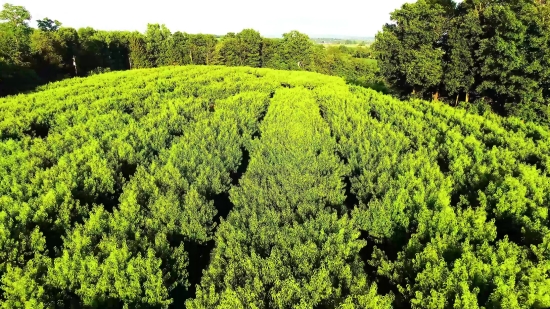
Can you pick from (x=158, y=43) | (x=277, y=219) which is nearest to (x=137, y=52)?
(x=158, y=43)

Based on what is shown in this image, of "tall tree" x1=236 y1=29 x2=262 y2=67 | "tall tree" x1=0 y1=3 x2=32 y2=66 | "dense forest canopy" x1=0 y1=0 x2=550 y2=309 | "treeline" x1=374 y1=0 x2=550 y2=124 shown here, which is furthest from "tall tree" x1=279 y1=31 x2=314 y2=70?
"dense forest canopy" x1=0 y1=0 x2=550 y2=309

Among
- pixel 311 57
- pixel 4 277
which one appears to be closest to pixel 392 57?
pixel 4 277

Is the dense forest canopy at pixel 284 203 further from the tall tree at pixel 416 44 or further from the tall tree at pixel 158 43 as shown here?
the tall tree at pixel 158 43

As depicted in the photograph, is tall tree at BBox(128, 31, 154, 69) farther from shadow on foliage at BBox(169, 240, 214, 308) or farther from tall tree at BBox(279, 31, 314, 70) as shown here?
shadow on foliage at BBox(169, 240, 214, 308)

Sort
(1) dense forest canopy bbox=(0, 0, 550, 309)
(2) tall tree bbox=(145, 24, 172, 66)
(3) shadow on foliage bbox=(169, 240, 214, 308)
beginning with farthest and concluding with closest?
(2) tall tree bbox=(145, 24, 172, 66) < (3) shadow on foliage bbox=(169, 240, 214, 308) < (1) dense forest canopy bbox=(0, 0, 550, 309)

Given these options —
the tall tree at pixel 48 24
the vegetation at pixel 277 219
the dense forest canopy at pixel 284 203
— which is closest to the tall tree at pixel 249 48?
the tall tree at pixel 48 24

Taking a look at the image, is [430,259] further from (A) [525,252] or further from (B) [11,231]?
(B) [11,231]
